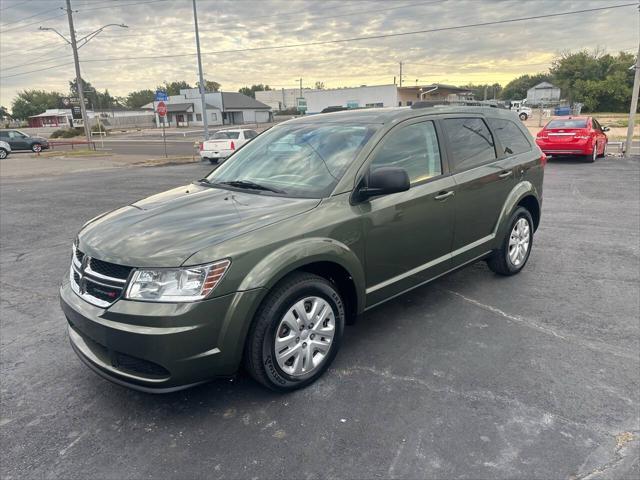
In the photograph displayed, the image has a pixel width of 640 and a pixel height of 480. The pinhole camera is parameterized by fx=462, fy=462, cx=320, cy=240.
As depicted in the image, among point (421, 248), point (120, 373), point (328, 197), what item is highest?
point (328, 197)

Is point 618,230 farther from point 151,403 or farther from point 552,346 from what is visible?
point 151,403

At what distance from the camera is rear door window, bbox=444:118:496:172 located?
4164 millimetres

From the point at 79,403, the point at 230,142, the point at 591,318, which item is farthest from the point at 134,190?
the point at 591,318

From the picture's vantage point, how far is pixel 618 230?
7098 mm

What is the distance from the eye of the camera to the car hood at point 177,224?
263 centimetres

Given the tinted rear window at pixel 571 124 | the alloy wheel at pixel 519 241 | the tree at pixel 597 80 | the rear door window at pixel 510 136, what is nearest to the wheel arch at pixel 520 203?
the alloy wheel at pixel 519 241

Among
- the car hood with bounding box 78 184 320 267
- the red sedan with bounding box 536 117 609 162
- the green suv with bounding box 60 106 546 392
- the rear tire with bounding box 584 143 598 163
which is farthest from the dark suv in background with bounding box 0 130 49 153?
the car hood with bounding box 78 184 320 267

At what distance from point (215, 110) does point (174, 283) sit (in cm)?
8127

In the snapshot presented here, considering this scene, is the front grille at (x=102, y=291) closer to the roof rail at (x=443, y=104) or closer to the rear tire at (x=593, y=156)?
the roof rail at (x=443, y=104)

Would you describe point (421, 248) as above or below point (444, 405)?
above

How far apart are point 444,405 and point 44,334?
11.2ft

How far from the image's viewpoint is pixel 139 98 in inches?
5354

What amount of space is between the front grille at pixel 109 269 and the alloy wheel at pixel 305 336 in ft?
3.13

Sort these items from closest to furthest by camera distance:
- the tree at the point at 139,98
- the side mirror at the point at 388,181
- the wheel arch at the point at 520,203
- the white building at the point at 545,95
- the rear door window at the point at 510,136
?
1. the side mirror at the point at 388,181
2. the wheel arch at the point at 520,203
3. the rear door window at the point at 510,136
4. the white building at the point at 545,95
5. the tree at the point at 139,98
